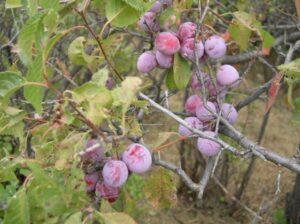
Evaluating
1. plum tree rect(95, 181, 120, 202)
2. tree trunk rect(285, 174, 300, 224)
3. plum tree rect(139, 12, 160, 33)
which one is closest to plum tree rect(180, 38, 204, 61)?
plum tree rect(139, 12, 160, 33)

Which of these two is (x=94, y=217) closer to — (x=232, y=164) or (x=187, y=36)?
(x=187, y=36)

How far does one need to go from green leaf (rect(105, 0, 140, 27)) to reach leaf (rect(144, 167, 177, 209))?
0.38 metres

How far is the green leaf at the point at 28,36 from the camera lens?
99 cm

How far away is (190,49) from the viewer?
1.18 meters

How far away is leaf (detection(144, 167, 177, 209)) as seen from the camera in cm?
128

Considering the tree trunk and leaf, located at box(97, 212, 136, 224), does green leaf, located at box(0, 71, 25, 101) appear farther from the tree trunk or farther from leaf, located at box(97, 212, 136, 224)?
the tree trunk

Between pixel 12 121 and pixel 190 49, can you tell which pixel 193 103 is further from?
pixel 12 121

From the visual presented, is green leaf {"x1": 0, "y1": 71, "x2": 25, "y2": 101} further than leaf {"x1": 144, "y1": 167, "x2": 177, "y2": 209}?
No

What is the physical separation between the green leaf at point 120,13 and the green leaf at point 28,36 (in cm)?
16

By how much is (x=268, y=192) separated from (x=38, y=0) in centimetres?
258

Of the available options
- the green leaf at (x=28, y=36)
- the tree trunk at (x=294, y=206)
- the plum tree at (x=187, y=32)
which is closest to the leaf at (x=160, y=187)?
the plum tree at (x=187, y=32)

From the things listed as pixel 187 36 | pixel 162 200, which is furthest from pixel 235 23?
pixel 162 200

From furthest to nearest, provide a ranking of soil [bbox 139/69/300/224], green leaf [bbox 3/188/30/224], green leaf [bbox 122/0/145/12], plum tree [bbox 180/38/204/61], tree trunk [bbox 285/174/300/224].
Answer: soil [bbox 139/69/300/224] < tree trunk [bbox 285/174/300/224] < plum tree [bbox 180/38/204/61] < green leaf [bbox 122/0/145/12] < green leaf [bbox 3/188/30/224]

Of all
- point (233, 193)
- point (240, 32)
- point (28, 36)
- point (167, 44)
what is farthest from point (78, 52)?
point (233, 193)
